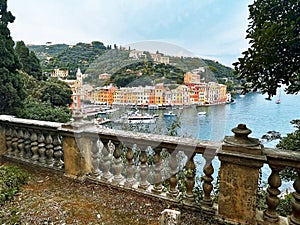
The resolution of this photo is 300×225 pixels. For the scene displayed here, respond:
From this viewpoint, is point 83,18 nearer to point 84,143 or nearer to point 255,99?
point 84,143

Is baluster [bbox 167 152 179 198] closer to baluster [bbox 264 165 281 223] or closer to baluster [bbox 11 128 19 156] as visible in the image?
baluster [bbox 264 165 281 223]

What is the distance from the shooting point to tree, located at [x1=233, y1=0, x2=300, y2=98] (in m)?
1.33

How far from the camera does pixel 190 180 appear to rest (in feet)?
7.45

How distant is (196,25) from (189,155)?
4.30 feet

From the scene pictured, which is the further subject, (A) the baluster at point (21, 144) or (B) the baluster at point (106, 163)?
(A) the baluster at point (21, 144)

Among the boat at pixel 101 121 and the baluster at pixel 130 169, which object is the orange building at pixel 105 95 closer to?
the boat at pixel 101 121

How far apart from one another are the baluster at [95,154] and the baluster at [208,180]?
1.38m

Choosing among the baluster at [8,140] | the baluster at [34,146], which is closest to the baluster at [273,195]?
the baluster at [34,146]

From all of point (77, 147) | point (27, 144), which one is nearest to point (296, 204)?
point (77, 147)

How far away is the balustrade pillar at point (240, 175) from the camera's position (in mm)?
1822

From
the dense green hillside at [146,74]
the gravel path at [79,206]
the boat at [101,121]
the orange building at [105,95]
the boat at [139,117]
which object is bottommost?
the gravel path at [79,206]

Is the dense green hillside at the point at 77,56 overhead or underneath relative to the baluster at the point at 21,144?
overhead

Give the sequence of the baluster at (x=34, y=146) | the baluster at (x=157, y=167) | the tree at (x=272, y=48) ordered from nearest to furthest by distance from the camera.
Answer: the tree at (x=272, y=48), the baluster at (x=157, y=167), the baluster at (x=34, y=146)

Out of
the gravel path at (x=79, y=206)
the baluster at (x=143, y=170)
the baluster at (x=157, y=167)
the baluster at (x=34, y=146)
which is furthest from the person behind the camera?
the baluster at (x=34, y=146)
